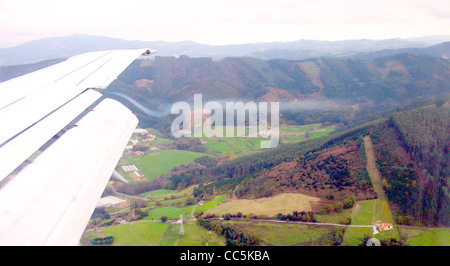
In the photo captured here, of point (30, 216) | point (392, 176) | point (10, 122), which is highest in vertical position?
point (10, 122)

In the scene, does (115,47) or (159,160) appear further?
(115,47)

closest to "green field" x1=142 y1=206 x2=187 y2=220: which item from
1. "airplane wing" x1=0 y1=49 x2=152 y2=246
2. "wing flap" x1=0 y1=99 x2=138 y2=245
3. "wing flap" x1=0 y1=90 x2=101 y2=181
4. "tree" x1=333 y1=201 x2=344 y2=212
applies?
"tree" x1=333 y1=201 x2=344 y2=212

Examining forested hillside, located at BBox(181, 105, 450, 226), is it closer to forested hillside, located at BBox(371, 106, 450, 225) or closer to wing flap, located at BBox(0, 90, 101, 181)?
forested hillside, located at BBox(371, 106, 450, 225)

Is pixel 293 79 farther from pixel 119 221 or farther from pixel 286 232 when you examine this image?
pixel 119 221

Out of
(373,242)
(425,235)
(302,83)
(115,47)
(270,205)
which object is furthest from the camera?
(115,47)

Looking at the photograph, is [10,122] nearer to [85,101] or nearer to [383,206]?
[85,101]

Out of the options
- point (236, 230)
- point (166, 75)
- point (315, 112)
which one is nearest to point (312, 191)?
point (236, 230)

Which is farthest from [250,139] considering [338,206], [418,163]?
[338,206]

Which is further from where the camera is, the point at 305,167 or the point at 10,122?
the point at 305,167

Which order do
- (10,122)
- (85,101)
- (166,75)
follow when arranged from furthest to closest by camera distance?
(166,75) → (85,101) → (10,122)
